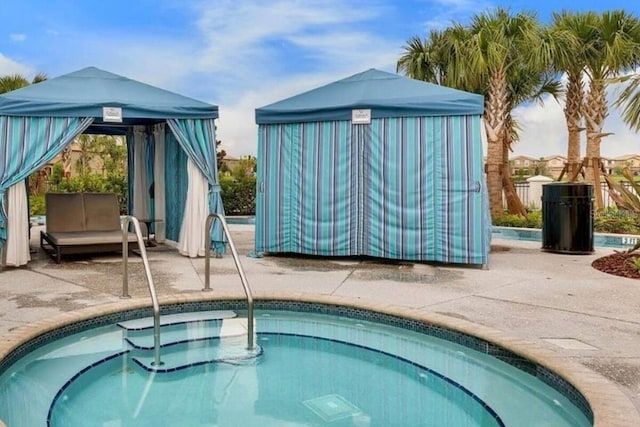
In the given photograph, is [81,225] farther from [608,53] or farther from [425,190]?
[608,53]

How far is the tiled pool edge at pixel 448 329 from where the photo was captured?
9.24 ft

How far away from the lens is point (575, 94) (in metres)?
15.7

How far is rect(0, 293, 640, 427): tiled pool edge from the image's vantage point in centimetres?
282

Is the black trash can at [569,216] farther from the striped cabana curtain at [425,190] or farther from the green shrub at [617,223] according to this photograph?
the green shrub at [617,223]

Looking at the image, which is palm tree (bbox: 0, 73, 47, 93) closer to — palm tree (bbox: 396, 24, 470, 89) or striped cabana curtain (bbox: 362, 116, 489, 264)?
palm tree (bbox: 396, 24, 470, 89)

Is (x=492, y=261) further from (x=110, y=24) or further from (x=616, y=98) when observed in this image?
(x=110, y=24)

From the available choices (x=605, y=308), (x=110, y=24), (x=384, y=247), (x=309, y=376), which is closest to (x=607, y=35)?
(x=384, y=247)

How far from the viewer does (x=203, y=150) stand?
25.4ft

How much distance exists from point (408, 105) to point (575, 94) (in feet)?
35.2

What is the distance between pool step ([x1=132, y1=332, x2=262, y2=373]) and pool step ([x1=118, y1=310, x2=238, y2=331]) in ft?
1.41

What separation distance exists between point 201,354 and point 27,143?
13.8 feet

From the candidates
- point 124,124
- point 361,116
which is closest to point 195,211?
point 361,116

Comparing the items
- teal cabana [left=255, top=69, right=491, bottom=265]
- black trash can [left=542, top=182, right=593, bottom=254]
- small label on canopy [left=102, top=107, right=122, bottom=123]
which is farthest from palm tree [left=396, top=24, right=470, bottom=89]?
small label on canopy [left=102, top=107, right=122, bottom=123]

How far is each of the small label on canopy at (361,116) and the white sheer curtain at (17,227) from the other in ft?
14.2
